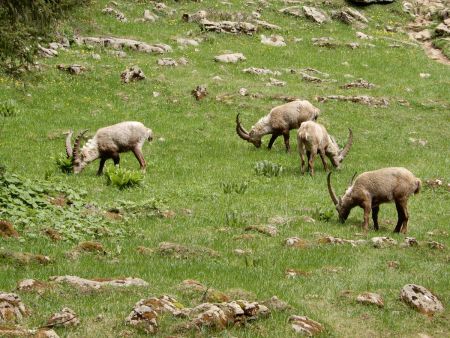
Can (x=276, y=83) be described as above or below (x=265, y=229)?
below

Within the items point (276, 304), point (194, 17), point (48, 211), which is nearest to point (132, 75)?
point (194, 17)

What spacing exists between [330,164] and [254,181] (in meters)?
4.82

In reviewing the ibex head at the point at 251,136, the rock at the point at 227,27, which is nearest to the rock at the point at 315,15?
the rock at the point at 227,27

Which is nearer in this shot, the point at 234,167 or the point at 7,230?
the point at 7,230

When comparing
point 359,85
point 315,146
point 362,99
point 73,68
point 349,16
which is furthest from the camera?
point 349,16

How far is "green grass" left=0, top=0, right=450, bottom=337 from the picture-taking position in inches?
400

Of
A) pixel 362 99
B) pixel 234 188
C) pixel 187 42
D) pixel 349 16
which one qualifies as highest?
pixel 349 16

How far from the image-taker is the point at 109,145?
2197cm

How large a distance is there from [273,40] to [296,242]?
31143mm

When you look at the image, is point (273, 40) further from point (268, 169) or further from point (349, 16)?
point (268, 169)

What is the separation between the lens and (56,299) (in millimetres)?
9258

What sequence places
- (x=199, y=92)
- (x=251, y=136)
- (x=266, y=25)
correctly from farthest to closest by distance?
(x=266, y=25), (x=199, y=92), (x=251, y=136)

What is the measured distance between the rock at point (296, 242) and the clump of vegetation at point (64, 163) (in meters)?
9.83

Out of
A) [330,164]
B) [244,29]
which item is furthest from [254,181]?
[244,29]
